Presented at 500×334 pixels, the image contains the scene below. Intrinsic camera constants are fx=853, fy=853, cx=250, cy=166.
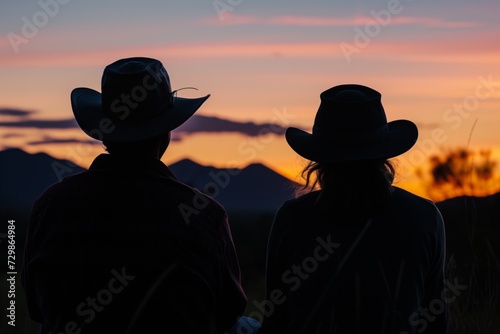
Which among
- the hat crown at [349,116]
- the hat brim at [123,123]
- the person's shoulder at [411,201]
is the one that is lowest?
the person's shoulder at [411,201]

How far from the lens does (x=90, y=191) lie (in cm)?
343

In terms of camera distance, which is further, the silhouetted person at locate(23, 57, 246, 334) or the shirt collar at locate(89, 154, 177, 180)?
the shirt collar at locate(89, 154, 177, 180)

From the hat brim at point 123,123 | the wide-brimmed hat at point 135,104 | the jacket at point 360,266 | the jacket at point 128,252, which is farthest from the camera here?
the wide-brimmed hat at point 135,104

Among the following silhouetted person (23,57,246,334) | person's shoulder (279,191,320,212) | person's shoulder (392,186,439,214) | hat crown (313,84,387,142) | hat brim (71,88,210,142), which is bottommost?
silhouetted person (23,57,246,334)

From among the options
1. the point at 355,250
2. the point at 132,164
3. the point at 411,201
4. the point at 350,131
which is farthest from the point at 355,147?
the point at 132,164

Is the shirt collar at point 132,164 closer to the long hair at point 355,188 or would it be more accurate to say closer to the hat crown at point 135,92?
the hat crown at point 135,92

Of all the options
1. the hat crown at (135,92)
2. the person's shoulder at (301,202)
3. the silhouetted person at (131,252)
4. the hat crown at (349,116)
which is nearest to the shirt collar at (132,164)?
the silhouetted person at (131,252)

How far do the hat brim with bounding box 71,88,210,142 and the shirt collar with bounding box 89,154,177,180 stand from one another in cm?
8

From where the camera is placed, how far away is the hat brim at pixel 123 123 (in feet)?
11.8

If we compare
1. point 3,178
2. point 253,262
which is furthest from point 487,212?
point 3,178

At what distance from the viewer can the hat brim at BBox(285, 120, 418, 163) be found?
141 inches

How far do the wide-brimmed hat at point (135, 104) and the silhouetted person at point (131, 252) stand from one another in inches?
4.5

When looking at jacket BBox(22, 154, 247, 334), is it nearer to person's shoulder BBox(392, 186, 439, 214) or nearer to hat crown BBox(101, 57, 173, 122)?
hat crown BBox(101, 57, 173, 122)

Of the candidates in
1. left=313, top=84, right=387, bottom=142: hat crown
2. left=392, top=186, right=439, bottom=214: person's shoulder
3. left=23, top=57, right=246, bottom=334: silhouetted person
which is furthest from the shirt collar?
left=392, top=186, right=439, bottom=214: person's shoulder
